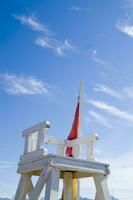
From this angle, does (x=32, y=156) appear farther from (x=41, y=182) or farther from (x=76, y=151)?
(x=76, y=151)

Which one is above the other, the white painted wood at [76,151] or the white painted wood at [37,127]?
the white painted wood at [37,127]

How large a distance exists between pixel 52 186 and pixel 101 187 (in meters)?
1.35

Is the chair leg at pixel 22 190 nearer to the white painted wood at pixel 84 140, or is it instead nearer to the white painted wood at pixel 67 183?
the white painted wood at pixel 67 183

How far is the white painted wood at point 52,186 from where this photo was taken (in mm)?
6462

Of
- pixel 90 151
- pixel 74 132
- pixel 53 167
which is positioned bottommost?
pixel 53 167

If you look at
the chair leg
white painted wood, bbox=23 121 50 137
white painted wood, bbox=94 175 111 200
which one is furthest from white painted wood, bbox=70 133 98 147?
the chair leg

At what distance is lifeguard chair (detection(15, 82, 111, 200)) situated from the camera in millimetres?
6801

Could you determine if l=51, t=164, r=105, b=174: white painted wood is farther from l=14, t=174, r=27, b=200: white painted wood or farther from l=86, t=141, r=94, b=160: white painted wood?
l=14, t=174, r=27, b=200: white painted wood

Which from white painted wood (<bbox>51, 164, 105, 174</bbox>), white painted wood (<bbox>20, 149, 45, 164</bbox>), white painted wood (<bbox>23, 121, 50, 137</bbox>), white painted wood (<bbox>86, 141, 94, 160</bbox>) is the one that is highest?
white painted wood (<bbox>23, 121, 50, 137</bbox>)

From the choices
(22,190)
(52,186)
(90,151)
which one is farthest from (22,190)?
(90,151)

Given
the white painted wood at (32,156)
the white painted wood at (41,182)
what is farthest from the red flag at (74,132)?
the white painted wood at (41,182)

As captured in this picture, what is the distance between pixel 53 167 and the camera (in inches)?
268

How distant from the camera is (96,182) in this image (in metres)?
7.52

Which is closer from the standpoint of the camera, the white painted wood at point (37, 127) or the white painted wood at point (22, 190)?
the white painted wood at point (37, 127)
